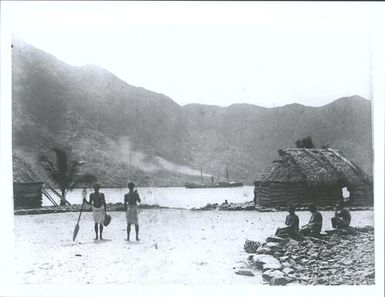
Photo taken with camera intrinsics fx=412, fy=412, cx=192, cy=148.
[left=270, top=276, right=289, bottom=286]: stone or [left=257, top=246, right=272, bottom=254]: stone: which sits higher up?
[left=257, top=246, right=272, bottom=254]: stone

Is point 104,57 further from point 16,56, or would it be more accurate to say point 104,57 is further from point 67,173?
point 67,173

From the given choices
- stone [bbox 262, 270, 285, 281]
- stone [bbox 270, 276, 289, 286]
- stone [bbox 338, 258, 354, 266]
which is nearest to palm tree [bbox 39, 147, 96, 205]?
stone [bbox 262, 270, 285, 281]

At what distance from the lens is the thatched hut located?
10172 mm

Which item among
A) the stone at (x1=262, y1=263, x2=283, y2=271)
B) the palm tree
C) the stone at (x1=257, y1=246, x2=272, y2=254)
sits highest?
the palm tree

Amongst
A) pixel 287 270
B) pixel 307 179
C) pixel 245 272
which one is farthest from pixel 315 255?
pixel 307 179

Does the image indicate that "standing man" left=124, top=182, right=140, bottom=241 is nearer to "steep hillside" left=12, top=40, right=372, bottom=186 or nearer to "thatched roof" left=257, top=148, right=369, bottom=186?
"steep hillside" left=12, top=40, right=372, bottom=186

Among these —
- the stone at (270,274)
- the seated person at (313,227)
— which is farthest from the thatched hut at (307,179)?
the stone at (270,274)

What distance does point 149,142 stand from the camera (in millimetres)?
10188

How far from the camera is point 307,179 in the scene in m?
10.4

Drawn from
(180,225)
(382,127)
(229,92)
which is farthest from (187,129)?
(382,127)

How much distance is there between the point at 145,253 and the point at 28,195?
5596mm

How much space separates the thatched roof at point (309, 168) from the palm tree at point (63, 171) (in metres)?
4.67

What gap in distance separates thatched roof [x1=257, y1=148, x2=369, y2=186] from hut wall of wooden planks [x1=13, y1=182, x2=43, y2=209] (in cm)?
601

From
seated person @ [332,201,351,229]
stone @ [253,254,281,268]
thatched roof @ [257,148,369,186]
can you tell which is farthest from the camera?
thatched roof @ [257,148,369,186]
